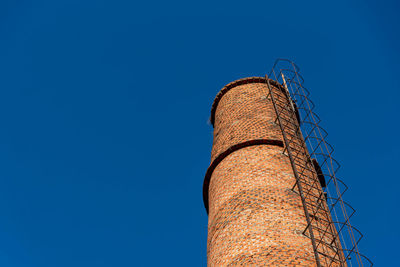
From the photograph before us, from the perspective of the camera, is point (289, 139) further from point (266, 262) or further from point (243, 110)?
point (266, 262)

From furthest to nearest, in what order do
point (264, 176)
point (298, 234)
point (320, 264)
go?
point (264, 176)
point (298, 234)
point (320, 264)

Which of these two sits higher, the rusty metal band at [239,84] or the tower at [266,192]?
the rusty metal band at [239,84]

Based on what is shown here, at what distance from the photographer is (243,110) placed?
11383 millimetres

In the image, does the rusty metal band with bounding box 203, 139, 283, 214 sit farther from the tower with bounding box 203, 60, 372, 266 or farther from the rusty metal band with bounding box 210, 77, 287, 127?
the rusty metal band with bounding box 210, 77, 287, 127

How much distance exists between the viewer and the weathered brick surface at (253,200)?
295 inches

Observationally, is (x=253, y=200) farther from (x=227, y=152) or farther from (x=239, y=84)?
(x=239, y=84)

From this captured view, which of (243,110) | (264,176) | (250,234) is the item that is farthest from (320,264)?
(243,110)

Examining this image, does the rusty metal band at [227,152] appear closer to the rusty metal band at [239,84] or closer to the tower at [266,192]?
the tower at [266,192]

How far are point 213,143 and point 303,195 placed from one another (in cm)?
386

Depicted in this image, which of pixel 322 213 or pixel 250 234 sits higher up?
pixel 322 213

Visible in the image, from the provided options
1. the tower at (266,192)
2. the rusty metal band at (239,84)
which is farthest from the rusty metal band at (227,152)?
the rusty metal band at (239,84)

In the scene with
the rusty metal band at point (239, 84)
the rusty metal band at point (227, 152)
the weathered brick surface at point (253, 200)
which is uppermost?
the rusty metal band at point (239, 84)

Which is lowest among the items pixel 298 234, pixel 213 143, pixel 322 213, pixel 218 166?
pixel 298 234

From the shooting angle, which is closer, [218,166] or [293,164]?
[293,164]
